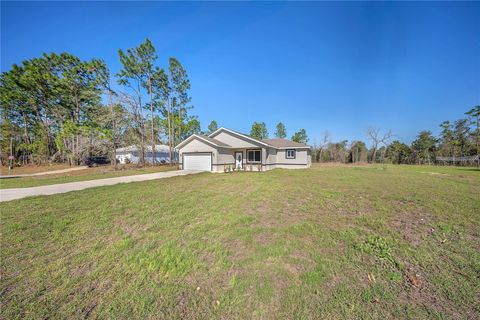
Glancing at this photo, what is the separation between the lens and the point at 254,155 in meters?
19.9

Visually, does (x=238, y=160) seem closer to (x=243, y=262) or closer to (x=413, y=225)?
(x=413, y=225)

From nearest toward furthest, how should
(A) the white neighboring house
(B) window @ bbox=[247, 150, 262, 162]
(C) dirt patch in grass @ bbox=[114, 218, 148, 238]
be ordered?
(C) dirt patch in grass @ bbox=[114, 218, 148, 238], (B) window @ bbox=[247, 150, 262, 162], (A) the white neighboring house

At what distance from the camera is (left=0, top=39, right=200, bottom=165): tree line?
22766 millimetres

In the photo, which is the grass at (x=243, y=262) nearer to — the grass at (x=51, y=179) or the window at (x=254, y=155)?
the grass at (x=51, y=179)

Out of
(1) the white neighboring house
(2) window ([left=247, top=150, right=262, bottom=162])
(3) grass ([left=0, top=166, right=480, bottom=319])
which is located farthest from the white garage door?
(3) grass ([left=0, top=166, right=480, bottom=319])

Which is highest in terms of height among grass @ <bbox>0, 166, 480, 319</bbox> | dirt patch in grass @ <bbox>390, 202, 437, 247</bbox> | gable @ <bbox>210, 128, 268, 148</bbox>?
gable @ <bbox>210, 128, 268, 148</bbox>

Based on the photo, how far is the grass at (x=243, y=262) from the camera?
7.42 ft

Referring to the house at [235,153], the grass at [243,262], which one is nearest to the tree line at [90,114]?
the house at [235,153]

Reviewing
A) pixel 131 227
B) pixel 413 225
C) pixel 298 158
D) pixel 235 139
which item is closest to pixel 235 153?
pixel 235 139

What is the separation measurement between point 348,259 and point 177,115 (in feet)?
104

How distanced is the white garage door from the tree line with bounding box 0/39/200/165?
833 centimetres

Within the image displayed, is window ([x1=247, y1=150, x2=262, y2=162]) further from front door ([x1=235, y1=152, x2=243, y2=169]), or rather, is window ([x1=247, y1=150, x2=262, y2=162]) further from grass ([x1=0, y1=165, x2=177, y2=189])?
grass ([x1=0, y1=165, x2=177, y2=189])

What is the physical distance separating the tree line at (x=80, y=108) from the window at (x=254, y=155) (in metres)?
13.3

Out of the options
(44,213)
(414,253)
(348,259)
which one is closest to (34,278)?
(44,213)
